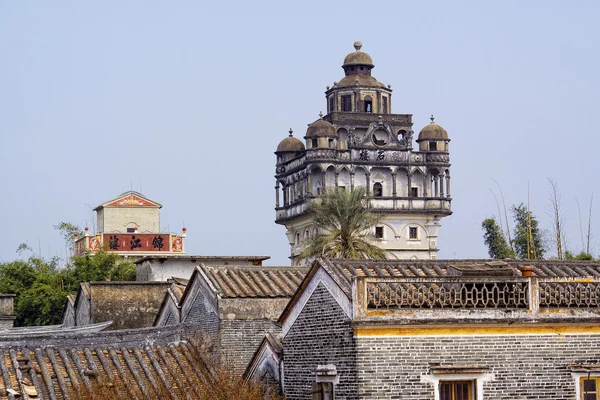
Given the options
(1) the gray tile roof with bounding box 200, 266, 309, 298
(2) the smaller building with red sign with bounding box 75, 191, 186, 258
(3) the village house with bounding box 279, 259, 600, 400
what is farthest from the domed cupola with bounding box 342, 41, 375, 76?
(3) the village house with bounding box 279, 259, 600, 400

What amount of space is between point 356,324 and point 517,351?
2453 millimetres

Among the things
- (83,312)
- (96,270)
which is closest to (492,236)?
(96,270)

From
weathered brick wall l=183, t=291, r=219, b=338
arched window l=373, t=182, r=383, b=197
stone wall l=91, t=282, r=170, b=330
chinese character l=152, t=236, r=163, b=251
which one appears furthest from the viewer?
arched window l=373, t=182, r=383, b=197

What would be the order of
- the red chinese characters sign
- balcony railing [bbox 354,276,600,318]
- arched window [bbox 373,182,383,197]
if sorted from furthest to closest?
1. arched window [bbox 373,182,383,197]
2. the red chinese characters sign
3. balcony railing [bbox 354,276,600,318]

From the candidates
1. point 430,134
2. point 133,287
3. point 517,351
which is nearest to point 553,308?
point 517,351

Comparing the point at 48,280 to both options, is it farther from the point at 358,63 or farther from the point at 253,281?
the point at 358,63

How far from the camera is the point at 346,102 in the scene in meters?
101

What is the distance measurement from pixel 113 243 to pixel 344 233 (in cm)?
3649

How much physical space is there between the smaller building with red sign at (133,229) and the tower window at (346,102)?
19.5 m

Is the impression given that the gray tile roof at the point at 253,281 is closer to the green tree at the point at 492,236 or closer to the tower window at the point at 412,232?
the green tree at the point at 492,236

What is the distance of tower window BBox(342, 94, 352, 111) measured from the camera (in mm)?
100875

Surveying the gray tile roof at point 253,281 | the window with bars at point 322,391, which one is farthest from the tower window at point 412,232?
the window with bars at point 322,391

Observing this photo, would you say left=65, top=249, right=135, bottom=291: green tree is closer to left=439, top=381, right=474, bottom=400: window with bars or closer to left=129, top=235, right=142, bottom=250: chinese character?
left=129, top=235, right=142, bottom=250: chinese character

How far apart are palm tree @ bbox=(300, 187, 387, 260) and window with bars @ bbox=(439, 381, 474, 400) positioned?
812 inches
